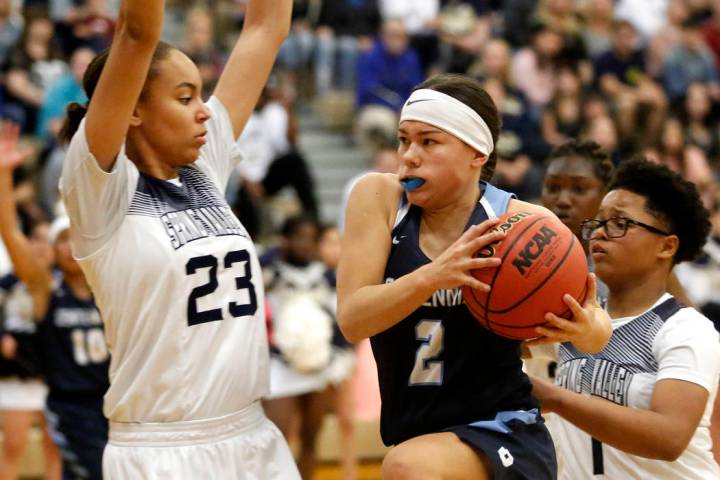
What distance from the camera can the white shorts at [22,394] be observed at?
297 inches

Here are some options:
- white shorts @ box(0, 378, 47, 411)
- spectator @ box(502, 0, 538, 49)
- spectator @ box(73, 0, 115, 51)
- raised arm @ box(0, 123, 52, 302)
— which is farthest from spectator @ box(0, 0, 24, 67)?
spectator @ box(502, 0, 538, 49)

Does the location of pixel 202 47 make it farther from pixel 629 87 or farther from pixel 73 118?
pixel 73 118

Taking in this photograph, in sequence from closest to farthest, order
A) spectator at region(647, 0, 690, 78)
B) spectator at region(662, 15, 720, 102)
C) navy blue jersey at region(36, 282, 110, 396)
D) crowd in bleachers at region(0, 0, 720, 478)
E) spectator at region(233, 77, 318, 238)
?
navy blue jersey at region(36, 282, 110, 396) < crowd in bleachers at region(0, 0, 720, 478) < spectator at region(233, 77, 318, 238) < spectator at region(662, 15, 720, 102) < spectator at region(647, 0, 690, 78)

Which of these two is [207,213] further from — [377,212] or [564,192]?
[564,192]

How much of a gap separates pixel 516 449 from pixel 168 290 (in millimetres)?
1122

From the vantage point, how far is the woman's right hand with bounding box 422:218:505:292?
2975mm

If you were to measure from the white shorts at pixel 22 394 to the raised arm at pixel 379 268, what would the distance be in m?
4.77

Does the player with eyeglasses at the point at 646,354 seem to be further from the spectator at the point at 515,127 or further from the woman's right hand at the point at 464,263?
the spectator at the point at 515,127

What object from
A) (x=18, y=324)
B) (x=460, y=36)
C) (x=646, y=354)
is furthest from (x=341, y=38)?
(x=646, y=354)

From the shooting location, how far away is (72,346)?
6.46 m

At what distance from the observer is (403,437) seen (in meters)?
3.33

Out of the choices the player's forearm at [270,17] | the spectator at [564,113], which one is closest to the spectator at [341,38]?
the spectator at [564,113]

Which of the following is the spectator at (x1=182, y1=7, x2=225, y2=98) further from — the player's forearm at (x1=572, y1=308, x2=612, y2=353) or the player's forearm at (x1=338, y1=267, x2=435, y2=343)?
the player's forearm at (x1=572, y1=308, x2=612, y2=353)

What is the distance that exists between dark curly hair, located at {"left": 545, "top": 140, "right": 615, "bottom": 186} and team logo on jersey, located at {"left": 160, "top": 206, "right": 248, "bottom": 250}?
63.7 inches
